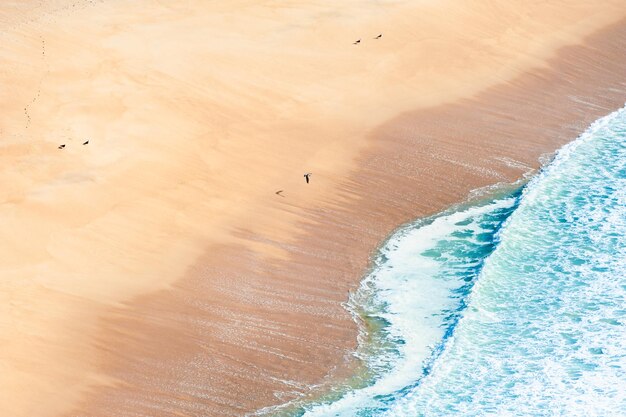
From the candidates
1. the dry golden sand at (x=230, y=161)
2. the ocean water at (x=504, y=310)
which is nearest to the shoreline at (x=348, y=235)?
the dry golden sand at (x=230, y=161)

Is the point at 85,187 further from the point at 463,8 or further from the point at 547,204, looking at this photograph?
the point at 463,8

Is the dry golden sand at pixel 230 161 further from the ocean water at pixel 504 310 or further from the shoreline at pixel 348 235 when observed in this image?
the ocean water at pixel 504 310

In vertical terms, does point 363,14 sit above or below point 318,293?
above

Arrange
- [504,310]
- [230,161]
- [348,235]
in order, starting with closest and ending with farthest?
[504,310] < [348,235] < [230,161]

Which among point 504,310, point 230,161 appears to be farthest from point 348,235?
point 504,310

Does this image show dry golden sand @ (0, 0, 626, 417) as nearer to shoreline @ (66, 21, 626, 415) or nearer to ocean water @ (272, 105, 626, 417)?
shoreline @ (66, 21, 626, 415)

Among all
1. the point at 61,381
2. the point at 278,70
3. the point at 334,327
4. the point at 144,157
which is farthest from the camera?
the point at 278,70

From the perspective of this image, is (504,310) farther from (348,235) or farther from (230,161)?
(230,161)

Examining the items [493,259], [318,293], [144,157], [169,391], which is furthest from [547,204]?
[169,391]
